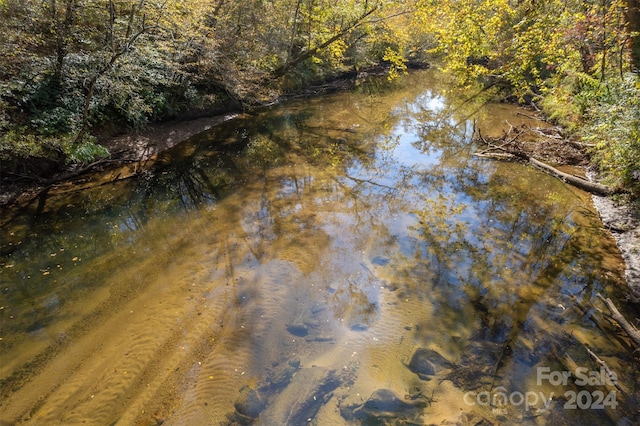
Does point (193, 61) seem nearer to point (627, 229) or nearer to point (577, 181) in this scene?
point (577, 181)

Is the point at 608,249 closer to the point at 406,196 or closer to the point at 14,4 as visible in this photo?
the point at 406,196

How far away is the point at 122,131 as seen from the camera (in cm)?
1218

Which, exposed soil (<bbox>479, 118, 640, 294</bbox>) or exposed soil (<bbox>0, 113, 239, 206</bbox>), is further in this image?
exposed soil (<bbox>0, 113, 239, 206</bbox>)

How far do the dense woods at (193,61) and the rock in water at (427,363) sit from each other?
6451 millimetres

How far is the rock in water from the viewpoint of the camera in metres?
4.70

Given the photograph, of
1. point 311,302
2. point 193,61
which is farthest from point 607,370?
point 193,61

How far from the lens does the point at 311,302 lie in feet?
19.5

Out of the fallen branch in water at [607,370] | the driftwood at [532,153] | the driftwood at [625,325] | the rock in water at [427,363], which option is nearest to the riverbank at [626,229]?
the driftwood at [532,153]

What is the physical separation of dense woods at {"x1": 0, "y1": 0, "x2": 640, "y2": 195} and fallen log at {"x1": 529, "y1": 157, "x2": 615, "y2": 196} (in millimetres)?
317

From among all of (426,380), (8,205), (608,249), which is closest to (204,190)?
(8,205)

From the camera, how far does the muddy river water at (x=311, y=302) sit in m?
4.30

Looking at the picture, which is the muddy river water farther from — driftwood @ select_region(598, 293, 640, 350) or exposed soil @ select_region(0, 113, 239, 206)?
exposed soil @ select_region(0, 113, 239, 206)

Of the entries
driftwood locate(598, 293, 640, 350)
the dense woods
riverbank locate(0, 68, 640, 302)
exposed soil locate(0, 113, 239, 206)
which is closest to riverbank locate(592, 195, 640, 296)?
riverbank locate(0, 68, 640, 302)

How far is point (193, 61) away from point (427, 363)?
45.9 feet
